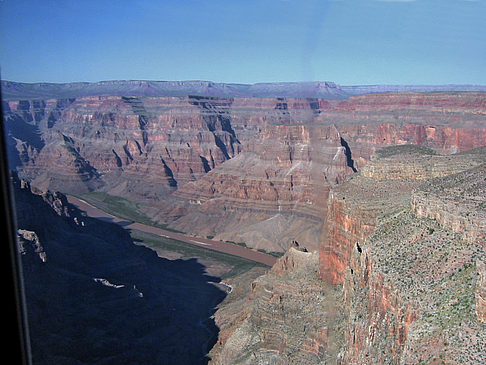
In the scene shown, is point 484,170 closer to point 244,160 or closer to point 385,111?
point 385,111

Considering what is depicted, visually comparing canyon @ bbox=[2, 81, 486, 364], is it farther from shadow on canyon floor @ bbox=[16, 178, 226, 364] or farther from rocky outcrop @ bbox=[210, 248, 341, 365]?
shadow on canyon floor @ bbox=[16, 178, 226, 364]

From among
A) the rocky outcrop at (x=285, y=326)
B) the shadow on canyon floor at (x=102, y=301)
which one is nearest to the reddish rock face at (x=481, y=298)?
the rocky outcrop at (x=285, y=326)

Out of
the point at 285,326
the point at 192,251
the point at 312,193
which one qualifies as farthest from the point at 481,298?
the point at 312,193

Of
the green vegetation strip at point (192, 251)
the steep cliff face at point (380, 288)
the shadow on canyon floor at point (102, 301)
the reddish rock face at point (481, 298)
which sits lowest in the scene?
the green vegetation strip at point (192, 251)

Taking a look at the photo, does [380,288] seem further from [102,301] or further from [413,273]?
[102,301]

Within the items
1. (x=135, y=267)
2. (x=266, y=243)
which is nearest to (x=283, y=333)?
(x=135, y=267)

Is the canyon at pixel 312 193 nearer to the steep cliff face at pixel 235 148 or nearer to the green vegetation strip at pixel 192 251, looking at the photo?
the steep cliff face at pixel 235 148
